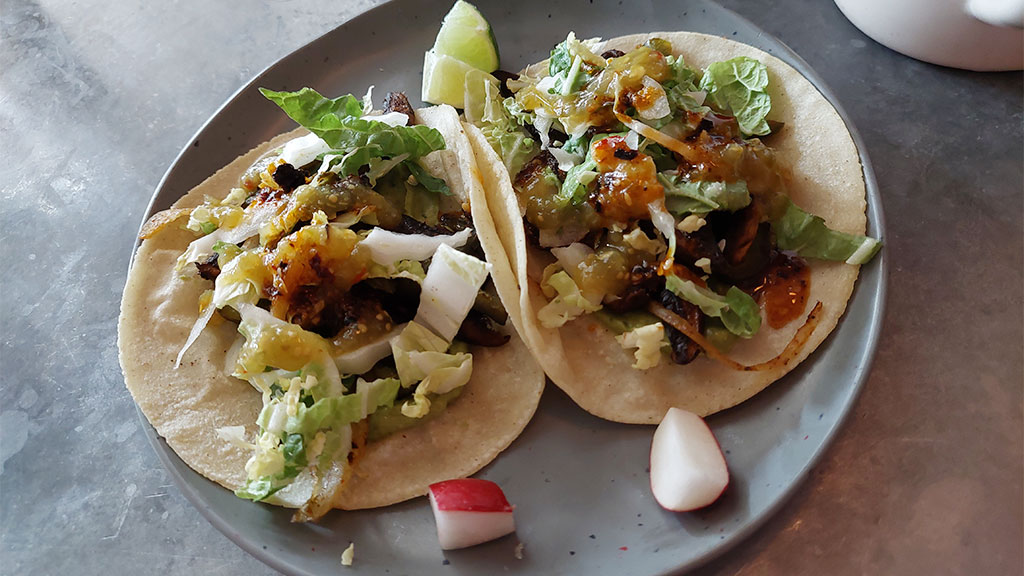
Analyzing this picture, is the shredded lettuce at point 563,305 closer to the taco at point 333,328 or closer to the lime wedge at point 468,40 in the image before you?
the taco at point 333,328

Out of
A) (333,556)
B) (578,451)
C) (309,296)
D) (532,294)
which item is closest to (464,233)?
(532,294)

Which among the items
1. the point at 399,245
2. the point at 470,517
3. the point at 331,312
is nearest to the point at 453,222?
the point at 399,245

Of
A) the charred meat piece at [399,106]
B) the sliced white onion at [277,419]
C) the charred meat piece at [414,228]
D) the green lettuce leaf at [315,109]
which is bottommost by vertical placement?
the sliced white onion at [277,419]

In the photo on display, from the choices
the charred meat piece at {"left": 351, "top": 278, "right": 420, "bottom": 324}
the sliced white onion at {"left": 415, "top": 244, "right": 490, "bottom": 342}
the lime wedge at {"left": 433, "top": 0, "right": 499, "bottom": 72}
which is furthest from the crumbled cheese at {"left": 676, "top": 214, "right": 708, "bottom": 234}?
the lime wedge at {"left": 433, "top": 0, "right": 499, "bottom": 72}

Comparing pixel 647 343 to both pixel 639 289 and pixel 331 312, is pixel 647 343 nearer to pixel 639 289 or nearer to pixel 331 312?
pixel 639 289

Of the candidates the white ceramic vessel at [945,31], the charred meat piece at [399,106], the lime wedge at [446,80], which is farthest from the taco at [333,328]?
the white ceramic vessel at [945,31]

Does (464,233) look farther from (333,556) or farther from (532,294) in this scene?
(333,556)
